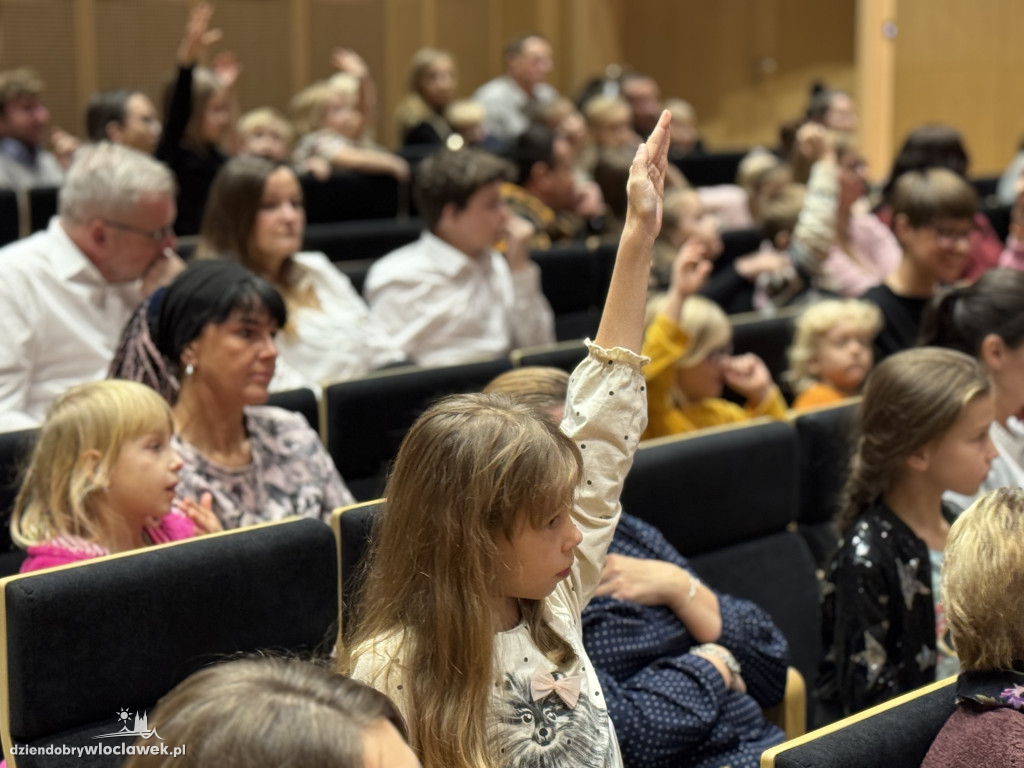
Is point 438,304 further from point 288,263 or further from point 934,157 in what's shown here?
point 934,157

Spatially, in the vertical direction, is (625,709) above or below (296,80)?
below

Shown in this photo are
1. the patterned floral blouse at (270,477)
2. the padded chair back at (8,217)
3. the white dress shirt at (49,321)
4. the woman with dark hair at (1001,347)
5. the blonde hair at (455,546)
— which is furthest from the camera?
the padded chair back at (8,217)

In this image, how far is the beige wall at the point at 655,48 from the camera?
7.03 m

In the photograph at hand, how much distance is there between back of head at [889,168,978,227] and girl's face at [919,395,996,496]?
1560mm

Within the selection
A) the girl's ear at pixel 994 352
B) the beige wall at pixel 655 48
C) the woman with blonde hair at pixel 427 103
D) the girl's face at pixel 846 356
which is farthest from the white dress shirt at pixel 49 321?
the beige wall at pixel 655 48

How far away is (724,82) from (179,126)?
5.72 metres

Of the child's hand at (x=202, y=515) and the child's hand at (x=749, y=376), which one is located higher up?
the child's hand at (x=202, y=515)

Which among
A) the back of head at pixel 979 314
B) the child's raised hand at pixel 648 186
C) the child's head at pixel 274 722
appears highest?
the child's raised hand at pixel 648 186

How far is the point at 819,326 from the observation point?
3264 millimetres

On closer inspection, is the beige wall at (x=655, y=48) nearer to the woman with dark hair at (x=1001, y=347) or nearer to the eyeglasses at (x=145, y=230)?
Result: the eyeglasses at (x=145, y=230)

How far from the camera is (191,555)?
1.74 m

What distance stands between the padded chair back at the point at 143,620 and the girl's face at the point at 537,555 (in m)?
0.53

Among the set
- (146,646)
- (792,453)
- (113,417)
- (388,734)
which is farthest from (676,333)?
(388,734)

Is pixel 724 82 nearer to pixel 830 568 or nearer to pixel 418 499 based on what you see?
pixel 830 568
